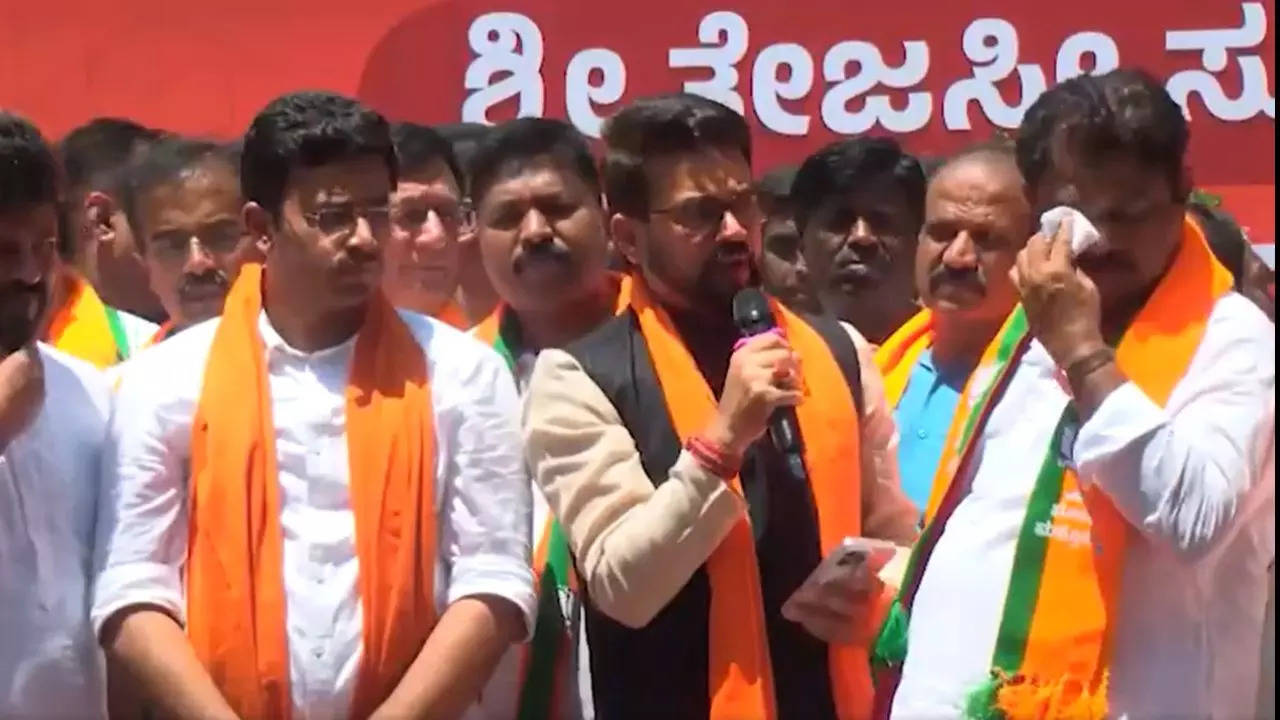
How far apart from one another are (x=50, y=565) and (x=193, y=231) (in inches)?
36.7

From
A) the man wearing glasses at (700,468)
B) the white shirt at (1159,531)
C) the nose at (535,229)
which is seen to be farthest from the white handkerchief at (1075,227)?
the nose at (535,229)

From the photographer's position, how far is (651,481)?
2.41 m

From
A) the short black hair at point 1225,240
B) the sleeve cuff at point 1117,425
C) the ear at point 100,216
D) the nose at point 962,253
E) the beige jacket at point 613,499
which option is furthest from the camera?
the ear at point 100,216

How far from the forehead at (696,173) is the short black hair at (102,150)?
143 centimetres

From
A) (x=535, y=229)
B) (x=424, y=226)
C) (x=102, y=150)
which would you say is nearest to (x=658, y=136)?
(x=535, y=229)

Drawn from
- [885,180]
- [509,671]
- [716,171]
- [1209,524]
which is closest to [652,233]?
[716,171]

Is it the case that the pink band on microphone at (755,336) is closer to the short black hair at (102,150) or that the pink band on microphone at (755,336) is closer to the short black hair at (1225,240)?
the short black hair at (1225,240)

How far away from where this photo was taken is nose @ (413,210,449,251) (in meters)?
3.31

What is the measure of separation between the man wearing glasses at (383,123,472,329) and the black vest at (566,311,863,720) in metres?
0.90

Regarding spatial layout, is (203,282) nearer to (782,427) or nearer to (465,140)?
(465,140)

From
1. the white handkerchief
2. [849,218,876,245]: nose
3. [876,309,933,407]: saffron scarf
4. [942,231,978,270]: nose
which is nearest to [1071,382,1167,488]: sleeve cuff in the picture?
the white handkerchief

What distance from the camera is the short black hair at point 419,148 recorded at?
131 inches

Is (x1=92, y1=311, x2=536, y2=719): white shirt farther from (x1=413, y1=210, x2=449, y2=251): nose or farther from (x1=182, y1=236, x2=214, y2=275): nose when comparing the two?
(x1=413, y1=210, x2=449, y2=251): nose

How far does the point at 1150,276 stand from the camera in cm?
225
